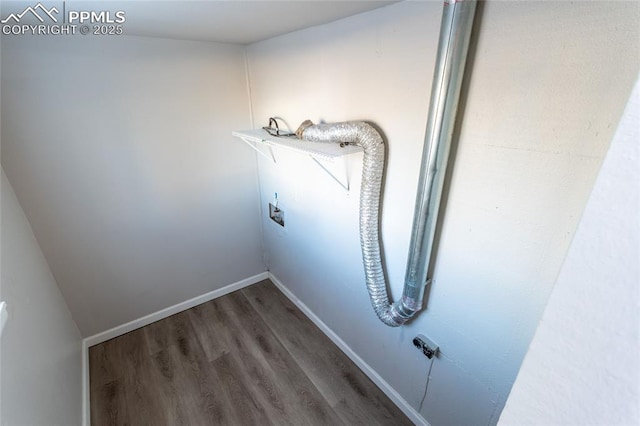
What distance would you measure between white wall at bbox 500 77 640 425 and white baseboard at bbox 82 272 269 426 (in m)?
2.40

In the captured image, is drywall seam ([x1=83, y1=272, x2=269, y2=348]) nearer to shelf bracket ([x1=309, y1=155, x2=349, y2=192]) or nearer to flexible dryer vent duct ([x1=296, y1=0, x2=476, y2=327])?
shelf bracket ([x1=309, y1=155, x2=349, y2=192])

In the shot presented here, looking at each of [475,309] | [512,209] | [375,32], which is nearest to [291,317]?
[475,309]

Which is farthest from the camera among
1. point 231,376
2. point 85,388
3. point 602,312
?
point 231,376

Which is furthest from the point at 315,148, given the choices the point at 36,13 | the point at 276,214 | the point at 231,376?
the point at 231,376

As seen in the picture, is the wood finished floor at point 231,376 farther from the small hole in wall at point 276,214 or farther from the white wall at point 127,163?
the small hole in wall at point 276,214

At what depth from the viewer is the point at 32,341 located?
3.99 feet

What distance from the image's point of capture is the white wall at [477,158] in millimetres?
817

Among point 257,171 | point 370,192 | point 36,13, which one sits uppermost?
point 36,13

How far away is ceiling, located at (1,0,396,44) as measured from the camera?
3.76 feet

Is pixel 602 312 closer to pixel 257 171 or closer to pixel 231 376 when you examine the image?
pixel 231 376

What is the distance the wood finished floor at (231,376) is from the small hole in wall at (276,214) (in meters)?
0.84

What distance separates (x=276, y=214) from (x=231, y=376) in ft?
4.28

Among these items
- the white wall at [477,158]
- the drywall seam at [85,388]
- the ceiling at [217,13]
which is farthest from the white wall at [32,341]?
the white wall at [477,158]

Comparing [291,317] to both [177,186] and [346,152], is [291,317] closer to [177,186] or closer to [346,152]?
[177,186]
